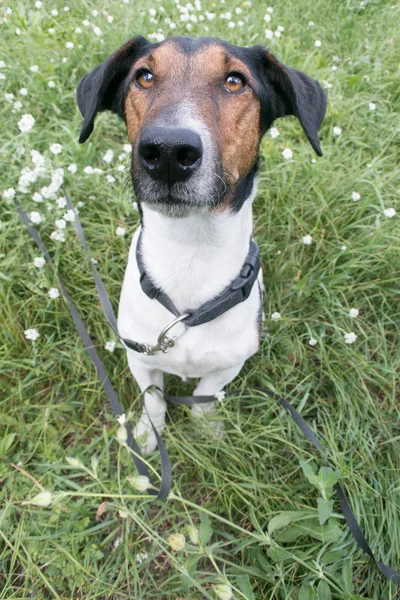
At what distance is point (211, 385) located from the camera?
2.46 metres

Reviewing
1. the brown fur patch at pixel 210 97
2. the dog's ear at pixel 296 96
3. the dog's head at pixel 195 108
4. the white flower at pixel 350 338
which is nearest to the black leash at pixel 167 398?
the white flower at pixel 350 338

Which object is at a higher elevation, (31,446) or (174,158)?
(174,158)

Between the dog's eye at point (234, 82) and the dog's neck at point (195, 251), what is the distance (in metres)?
0.44

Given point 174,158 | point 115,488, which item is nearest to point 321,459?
point 115,488

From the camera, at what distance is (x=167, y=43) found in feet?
6.13

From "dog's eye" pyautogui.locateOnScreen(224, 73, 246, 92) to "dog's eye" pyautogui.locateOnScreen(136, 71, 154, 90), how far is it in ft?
1.09

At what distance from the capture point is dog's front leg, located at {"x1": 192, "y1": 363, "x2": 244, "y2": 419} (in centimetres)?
239

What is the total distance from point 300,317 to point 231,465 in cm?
115

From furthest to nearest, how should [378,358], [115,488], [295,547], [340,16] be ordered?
1. [340,16]
2. [378,358]
3. [115,488]
4. [295,547]

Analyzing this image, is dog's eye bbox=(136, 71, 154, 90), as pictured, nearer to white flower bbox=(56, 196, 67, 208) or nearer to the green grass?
white flower bbox=(56, 196, 67, 208)

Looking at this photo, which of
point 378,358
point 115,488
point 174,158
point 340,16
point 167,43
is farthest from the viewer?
point 340,16

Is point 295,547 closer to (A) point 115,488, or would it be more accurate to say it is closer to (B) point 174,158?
(A) point 115,488

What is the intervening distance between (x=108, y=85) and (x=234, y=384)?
191cm

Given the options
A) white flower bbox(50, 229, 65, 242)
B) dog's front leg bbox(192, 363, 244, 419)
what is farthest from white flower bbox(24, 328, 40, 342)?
dog's front leg bbox(192, 363, 244, 419)
